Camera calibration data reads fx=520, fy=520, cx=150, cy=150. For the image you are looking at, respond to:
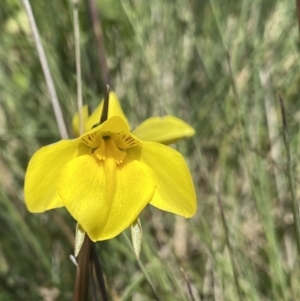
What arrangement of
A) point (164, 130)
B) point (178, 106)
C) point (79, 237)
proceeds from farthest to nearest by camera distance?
point (178, 106), point (164, 130), point (79, 237)

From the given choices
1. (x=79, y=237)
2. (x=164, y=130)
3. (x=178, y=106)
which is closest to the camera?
(x=79, y=237)

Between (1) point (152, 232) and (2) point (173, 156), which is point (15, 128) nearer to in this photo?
(1) point (152, 232)

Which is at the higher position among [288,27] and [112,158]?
[112,158]

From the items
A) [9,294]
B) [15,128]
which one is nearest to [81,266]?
[9,294]

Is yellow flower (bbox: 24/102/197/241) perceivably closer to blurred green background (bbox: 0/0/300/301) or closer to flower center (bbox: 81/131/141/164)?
flower center (bbox: 81/131/141/164)

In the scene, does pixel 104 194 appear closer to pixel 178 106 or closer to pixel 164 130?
pixel 164 130

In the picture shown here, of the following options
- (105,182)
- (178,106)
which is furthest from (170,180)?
(178,106)

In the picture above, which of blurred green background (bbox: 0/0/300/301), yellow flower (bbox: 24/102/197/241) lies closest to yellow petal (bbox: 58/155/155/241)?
yellow flower (bbox: 24/102/197/241)
